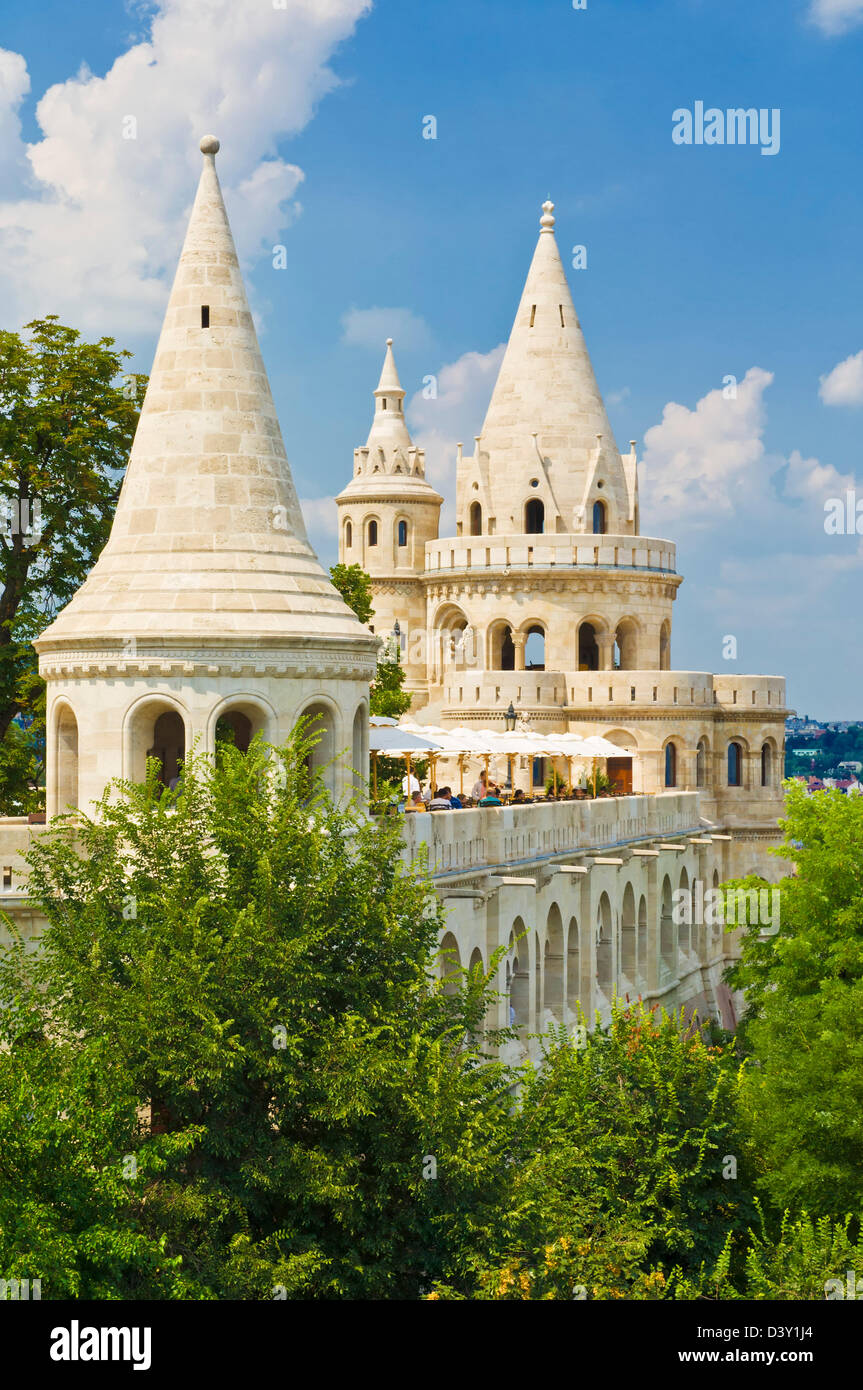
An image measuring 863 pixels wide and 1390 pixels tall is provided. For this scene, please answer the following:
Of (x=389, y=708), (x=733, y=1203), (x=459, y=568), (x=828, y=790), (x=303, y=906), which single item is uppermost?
(x=459, y=568)

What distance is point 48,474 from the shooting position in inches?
1547

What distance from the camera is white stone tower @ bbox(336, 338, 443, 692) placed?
66750 mm

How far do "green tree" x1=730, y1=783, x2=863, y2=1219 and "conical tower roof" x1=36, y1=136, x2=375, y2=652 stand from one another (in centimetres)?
902

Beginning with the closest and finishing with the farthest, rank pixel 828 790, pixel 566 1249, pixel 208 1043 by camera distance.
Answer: pixel 208 1043
pixel 566 1249
pixel 828 790

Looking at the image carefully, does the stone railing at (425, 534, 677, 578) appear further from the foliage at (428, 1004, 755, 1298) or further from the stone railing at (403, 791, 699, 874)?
the foliage at (428, 1004, 755, 1298)

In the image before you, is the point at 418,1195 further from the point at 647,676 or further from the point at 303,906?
the point at 647,676

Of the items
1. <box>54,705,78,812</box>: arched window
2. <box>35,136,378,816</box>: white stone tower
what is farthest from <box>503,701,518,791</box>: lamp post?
<box>54,705,78,812</box>: arched window

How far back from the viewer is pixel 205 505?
27109mm

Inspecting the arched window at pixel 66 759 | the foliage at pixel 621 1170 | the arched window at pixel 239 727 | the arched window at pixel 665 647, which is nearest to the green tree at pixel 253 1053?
the foliage at pixel 621 1170

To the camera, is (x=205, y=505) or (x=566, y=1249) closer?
(x=566, y=1249)

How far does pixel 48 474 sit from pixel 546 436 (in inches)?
1065

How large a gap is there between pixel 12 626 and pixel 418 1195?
69.3ft

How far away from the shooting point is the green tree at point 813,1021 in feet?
83.5
